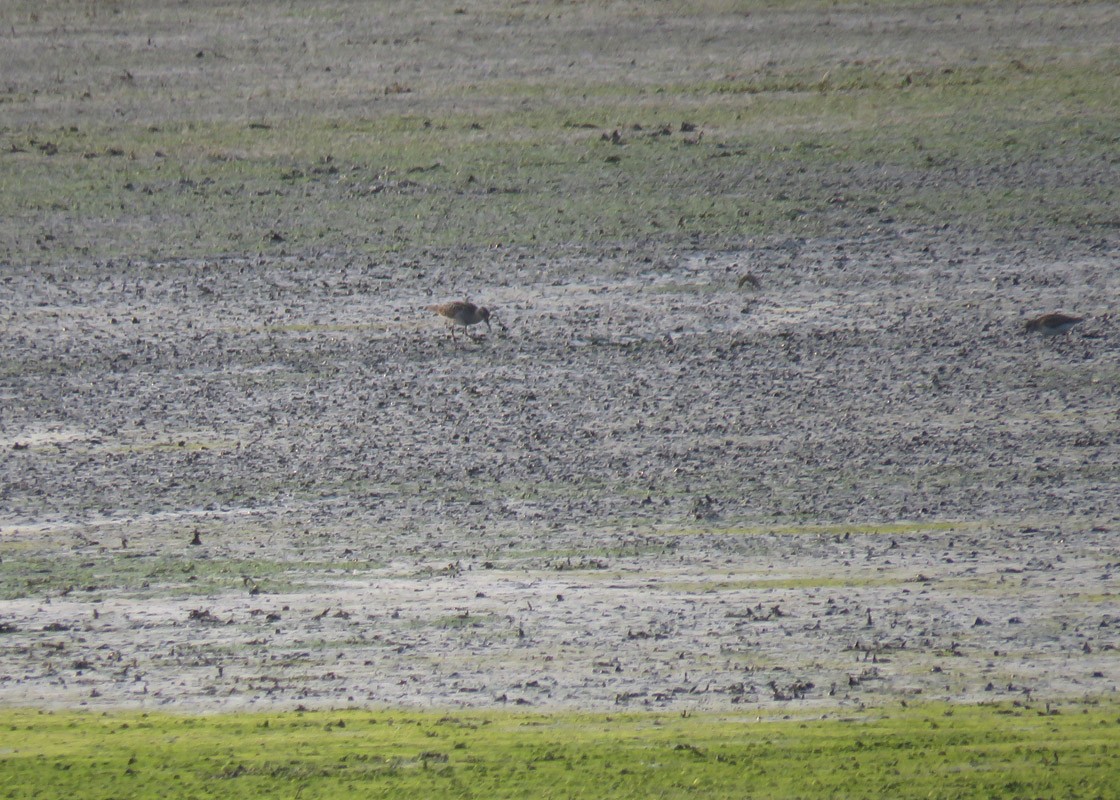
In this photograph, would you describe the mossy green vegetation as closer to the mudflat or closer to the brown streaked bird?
the mudflat

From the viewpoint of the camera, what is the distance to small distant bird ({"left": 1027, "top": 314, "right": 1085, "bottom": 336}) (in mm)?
9555

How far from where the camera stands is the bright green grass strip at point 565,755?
4957 mm

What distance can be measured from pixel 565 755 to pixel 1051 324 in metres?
5.42

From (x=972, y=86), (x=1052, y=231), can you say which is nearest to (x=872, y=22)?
(x=972, y=86)

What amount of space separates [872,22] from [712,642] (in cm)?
1212

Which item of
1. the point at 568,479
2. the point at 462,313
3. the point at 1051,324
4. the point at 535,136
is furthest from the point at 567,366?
the point at 535,136

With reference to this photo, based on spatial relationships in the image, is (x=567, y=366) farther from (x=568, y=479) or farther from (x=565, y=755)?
(x=565, y=755)

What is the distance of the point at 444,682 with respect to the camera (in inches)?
230

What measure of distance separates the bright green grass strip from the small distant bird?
174 inches

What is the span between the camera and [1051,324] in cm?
957

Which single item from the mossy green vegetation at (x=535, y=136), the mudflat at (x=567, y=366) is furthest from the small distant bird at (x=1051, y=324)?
the mossy green vegetation at (x=535, y=136)

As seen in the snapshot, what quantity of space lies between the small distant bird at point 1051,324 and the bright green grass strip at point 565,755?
174 inches

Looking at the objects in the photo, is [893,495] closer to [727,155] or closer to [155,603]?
[155,603]

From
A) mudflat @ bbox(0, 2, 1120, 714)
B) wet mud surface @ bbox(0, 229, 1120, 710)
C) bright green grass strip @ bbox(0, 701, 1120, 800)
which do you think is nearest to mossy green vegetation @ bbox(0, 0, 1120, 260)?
mudflat @ bbox(0, 2, 1120, 714)
